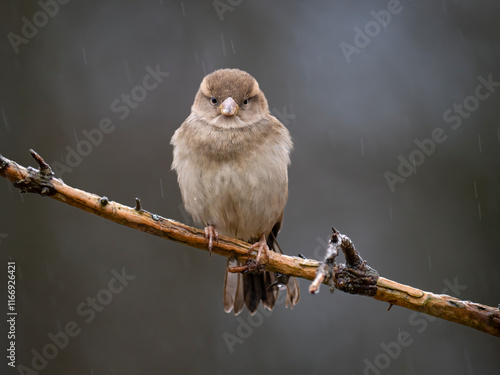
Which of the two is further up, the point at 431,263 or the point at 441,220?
the point at 441,220

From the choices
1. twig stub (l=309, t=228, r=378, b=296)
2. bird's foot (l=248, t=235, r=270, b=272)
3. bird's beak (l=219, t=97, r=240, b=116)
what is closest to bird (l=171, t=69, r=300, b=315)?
bird's beak (l=219, t=97, r=240, b=116)

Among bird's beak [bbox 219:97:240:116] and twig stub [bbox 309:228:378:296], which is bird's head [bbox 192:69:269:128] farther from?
twig stub [bbox 309:228:378:296]

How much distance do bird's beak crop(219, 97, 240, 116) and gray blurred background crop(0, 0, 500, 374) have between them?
7.18ft

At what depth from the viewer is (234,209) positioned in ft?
13.9

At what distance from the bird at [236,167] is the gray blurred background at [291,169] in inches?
69.9

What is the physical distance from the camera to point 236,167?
13.5 feet

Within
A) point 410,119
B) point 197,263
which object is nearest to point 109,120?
point 197,263

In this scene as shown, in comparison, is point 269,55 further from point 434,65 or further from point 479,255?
point 479,255

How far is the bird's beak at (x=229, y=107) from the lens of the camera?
4207mm

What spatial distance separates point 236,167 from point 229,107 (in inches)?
18.8

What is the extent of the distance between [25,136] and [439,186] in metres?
4.90

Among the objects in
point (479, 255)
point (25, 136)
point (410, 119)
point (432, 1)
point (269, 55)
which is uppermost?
point (432, 1)

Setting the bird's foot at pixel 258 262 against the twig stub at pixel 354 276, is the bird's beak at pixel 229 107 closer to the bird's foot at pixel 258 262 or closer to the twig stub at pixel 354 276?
the bird's foot at pixel 258 262

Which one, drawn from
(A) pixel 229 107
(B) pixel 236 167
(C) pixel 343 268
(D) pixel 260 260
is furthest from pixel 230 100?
(C) pixel 343 268
